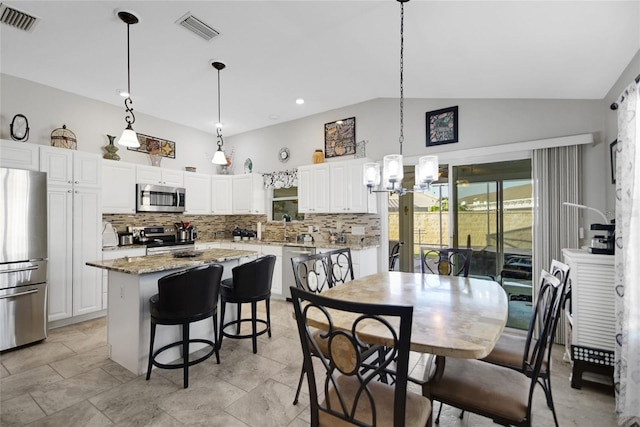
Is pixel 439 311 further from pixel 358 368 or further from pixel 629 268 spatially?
pixel 629 268

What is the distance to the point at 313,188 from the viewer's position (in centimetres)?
488

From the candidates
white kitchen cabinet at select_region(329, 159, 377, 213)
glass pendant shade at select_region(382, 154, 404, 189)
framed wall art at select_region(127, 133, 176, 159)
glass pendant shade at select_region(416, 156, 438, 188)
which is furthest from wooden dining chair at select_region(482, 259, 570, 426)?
framed wall art at select_region(127, 133, 176, 159)

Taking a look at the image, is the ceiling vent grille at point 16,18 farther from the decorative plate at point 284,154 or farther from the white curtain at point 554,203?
the white curtain at point 554,203

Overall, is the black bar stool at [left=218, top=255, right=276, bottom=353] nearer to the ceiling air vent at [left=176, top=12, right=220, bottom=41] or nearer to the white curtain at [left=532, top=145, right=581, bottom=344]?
the ceiling air vent at [left=176, top=12, right=220, bottom=41]

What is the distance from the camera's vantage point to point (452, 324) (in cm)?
148

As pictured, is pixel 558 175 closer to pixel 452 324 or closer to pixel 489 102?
pixel 489 102

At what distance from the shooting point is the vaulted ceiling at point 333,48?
211 cm

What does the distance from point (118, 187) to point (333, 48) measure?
3.63 m

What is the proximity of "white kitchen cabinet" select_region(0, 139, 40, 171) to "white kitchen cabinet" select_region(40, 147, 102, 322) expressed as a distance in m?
0.06

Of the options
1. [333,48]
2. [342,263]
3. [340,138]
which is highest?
[333,48]

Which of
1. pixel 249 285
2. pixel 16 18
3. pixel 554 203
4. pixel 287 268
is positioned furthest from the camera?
pixel 287 268

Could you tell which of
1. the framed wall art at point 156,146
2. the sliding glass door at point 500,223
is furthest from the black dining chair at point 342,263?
the framed wall art at point 156,146

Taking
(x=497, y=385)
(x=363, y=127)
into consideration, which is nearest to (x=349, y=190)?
(x=363, y=127)

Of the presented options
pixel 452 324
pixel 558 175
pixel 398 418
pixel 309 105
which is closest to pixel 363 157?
pixel 309 105
